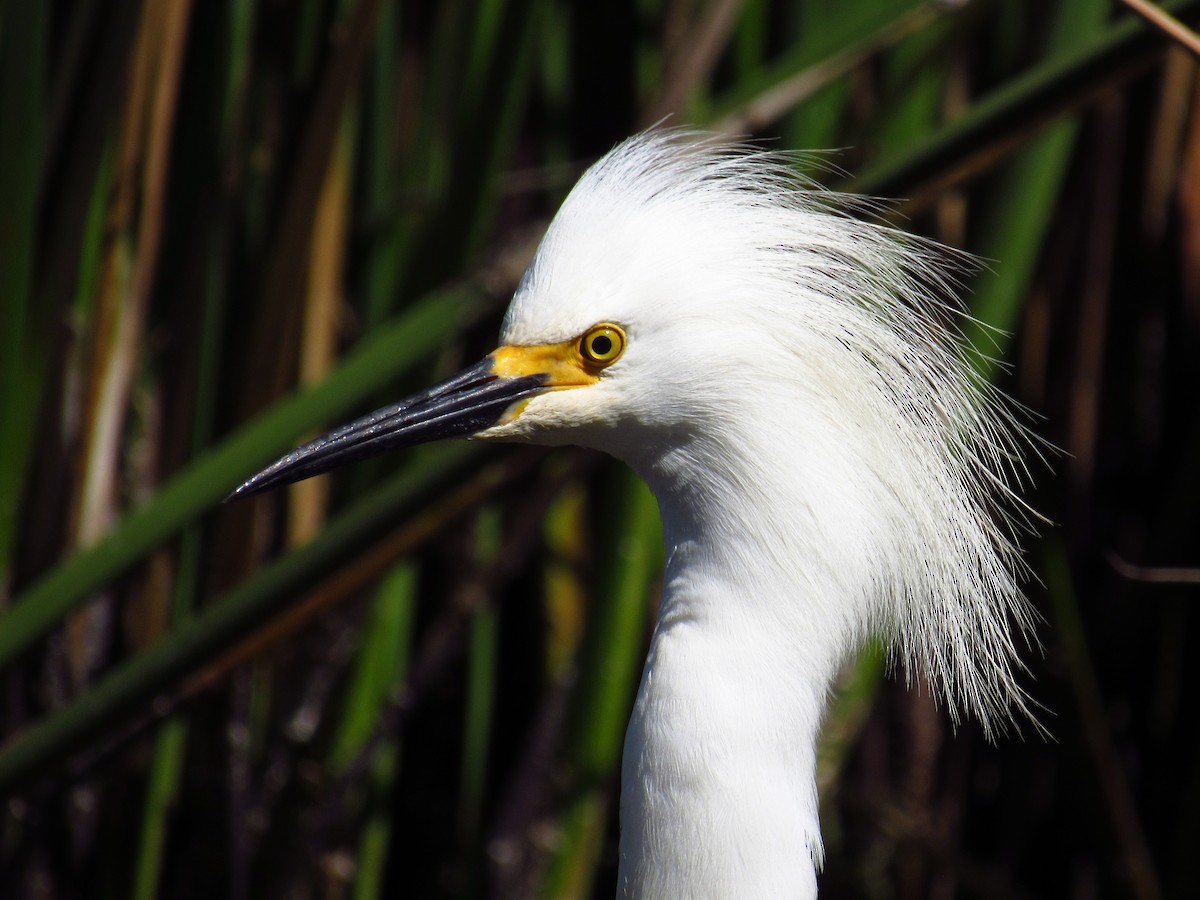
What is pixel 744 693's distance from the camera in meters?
0.95

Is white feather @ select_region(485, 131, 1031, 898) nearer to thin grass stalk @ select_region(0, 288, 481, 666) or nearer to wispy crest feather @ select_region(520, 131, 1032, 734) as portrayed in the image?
wispy crest feather @ select_region(520, 131, 1032, 734)

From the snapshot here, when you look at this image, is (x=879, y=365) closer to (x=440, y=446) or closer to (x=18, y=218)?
(x=440, y=446)

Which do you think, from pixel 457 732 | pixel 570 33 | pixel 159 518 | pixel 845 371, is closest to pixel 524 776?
pixel 457 732

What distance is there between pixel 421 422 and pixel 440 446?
0.88ft

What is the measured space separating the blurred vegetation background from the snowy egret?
0.96 ft

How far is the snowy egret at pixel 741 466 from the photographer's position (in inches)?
Result: 37.2

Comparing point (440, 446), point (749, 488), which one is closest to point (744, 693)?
point (749, 488)

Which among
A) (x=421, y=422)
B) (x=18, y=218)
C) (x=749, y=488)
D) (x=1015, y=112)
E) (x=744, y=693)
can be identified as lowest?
(x=744, y=693)

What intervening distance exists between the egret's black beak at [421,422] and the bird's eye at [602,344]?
5 centimetres

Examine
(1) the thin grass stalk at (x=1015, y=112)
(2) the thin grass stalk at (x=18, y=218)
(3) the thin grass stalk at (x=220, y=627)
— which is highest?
(2) the thin grass stalk at (x=18, y=218)

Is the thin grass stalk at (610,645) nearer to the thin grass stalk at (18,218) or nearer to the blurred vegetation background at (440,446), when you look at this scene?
the blurred vegetation background at (440,446)

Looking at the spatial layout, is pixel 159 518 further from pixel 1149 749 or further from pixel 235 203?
pixel 1149 749

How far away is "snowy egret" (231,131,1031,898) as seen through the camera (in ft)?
3.10

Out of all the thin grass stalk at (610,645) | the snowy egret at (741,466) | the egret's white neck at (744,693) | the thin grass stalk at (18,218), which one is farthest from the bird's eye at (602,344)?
the thin grass stalk at (18,218)
